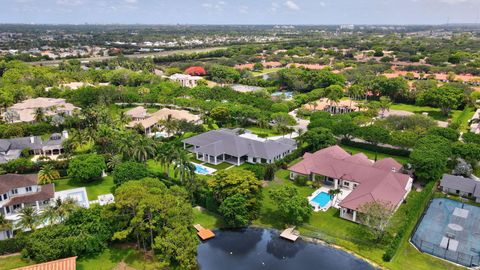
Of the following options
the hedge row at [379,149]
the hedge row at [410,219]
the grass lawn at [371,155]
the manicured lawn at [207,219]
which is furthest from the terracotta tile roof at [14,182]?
the hedge row at [379,149]

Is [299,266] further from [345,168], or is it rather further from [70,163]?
[70,163]

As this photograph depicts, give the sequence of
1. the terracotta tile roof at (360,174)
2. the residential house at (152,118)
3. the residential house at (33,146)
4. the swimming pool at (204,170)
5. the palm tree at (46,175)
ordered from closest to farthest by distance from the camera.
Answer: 1. the terracotta tile roof at (360,174)
2. the palm tree at (46,175)
3. the swimming pool at (204,170)
4. the residential house at (33,146)
5. the residential house at (152,118)

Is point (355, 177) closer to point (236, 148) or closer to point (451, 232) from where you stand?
point (451, 232)

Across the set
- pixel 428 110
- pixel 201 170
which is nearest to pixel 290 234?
pixel 201 170

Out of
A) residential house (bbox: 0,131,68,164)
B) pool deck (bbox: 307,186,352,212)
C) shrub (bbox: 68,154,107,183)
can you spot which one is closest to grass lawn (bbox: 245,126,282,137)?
pool deck (bbox: 307,186,352,212)

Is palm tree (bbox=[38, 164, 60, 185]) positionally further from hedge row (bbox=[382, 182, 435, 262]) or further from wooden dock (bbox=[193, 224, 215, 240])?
hedge row (bbox=[382, 182, 435, 262])

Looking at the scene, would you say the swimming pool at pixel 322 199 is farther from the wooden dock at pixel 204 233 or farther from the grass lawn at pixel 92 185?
the grass lawn at pixel 92 185

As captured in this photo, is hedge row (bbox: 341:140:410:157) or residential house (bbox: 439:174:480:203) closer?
residential house (bbox: 439:174:480:203)
